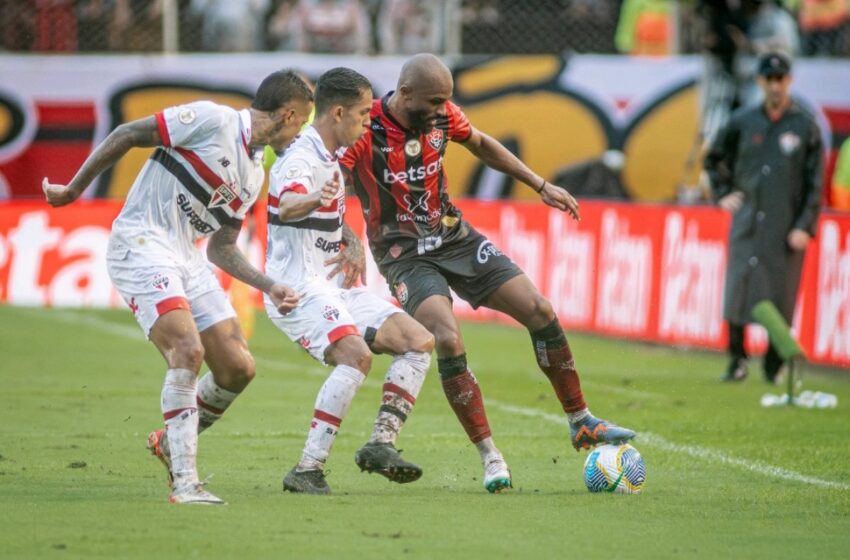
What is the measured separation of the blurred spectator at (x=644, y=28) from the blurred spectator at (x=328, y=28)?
11.5 feet

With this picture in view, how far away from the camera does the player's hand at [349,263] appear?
8367 millimetres

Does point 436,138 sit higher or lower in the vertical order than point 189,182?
higher

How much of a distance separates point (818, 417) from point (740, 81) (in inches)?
353

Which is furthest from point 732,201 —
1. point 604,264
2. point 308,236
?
point 308,236

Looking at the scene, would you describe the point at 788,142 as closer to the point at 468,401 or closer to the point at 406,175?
the point at 406,175

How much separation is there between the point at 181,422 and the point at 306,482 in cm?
73

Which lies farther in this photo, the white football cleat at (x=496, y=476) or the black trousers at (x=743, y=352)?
the black trousers at (x=743, y=352)

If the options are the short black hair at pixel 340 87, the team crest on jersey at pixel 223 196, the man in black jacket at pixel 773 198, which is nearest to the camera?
the team crest on jersey at pixel 223 196

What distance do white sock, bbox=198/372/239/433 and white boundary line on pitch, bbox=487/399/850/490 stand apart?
2926mm

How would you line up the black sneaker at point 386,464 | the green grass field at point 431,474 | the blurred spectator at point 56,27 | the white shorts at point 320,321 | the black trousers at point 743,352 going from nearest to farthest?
the green grass field at point 431,474, the black sneaker at point 386,464, the white shorts at point 320,321, the black trousers at point 743,352, the blurred spectator at point 56,27

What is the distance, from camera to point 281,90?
7.78 meters

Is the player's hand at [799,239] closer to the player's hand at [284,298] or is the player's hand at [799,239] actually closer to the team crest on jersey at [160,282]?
the player's hand at [284,298]

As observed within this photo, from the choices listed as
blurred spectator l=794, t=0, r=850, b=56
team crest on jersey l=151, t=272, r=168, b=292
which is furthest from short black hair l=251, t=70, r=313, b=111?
blurred spectator l=794, t=0, r=850, b=56

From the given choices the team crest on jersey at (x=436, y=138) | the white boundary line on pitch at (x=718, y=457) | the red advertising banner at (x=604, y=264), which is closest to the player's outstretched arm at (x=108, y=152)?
the team crest on jersey at (x=436, y=138)
